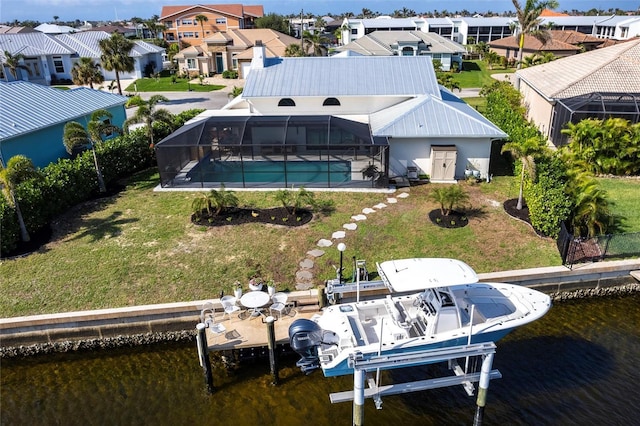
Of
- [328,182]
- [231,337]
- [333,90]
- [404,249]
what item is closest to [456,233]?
[404,249]

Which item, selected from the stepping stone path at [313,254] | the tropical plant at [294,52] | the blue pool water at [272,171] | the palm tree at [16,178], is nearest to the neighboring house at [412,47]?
the tropical plant at [294,52]

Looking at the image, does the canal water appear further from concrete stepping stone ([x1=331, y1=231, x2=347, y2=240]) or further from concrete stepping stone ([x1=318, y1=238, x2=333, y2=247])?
concrete stepping stone ([x1=331, y1=231, x2=347, y2=240])

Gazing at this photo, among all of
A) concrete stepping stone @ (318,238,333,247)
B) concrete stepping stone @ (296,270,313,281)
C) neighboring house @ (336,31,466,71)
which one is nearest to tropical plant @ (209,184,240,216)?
concrete stepping stone @ (318,238,333,247)

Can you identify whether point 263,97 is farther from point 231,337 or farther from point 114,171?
point 231,337

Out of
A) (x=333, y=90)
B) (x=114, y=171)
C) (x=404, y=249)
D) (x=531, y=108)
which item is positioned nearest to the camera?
(x=404, y=249)

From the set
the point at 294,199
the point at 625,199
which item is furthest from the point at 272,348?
the point at 625,199

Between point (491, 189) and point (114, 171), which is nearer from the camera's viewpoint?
point (491, 189)

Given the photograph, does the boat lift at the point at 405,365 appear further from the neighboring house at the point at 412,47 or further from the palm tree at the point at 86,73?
the neighboring house at the point at 412,47

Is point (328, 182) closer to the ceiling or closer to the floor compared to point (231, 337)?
closer to the ceiling
